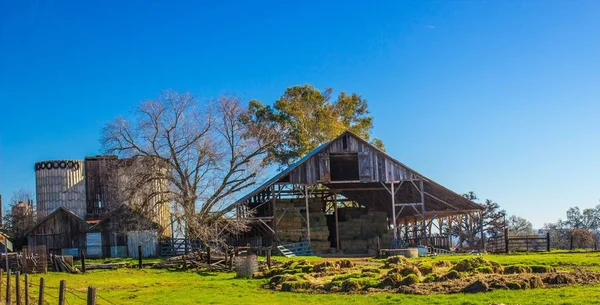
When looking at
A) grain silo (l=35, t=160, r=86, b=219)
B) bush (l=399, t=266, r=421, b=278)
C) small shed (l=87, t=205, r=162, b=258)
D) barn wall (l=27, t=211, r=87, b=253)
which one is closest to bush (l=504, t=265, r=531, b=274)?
bush (l=399, t=266, r=421, b=278)

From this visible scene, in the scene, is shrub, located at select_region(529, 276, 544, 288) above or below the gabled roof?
below

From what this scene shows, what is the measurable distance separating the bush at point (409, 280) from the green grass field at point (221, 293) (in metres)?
1.69

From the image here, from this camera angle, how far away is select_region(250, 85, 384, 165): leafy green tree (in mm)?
74062

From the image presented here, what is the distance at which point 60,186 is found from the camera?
70.9 metres

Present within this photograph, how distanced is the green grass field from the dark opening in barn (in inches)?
745

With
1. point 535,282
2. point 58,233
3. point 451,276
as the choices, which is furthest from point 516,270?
point 58,233

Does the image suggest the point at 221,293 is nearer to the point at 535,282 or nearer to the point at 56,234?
the point at 535,282

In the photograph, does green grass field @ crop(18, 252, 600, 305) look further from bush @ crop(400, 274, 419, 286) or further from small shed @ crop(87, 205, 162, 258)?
small shed @ crop(87, 205, 162, 258)

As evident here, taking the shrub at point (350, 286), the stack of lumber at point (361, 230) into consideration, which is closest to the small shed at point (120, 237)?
the stack of lumber at point (361, 230)

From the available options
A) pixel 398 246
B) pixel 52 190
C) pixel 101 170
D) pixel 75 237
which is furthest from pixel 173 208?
pixel 52 190

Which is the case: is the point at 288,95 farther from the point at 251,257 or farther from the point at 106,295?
the point at 106,295

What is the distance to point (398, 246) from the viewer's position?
5222 centimetres

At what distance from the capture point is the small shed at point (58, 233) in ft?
172

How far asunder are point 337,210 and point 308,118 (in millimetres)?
18698
